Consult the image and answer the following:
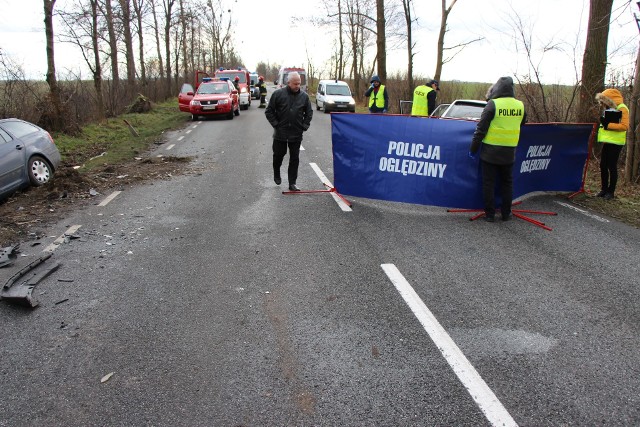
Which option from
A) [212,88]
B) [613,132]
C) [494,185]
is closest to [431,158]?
[494,185]

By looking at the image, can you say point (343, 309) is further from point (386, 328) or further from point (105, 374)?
point (105, 374)

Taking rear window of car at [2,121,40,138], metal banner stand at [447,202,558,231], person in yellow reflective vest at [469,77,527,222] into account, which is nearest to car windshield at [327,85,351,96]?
rear window of car at [2,121,40,138]

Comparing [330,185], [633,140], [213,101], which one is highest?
[213,101]

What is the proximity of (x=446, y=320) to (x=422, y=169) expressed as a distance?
3703 millimetres

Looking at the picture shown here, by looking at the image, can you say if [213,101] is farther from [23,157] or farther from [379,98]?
[23,157]

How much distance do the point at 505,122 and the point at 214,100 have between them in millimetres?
19184

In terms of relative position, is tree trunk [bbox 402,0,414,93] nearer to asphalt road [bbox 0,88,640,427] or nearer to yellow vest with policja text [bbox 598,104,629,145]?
yellow vest with policja text [bbox 598,104,629,145]

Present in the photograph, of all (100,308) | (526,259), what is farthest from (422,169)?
(100,308)

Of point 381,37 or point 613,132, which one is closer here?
point 613,132

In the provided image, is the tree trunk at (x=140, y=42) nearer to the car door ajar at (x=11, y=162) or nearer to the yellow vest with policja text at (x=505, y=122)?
the car door ajar at (x=11, y=162)

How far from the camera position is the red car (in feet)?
76.7

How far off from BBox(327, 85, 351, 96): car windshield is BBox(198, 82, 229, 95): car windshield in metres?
7.20

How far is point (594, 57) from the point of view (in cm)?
1052

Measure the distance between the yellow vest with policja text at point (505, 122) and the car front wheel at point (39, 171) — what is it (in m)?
7.79
